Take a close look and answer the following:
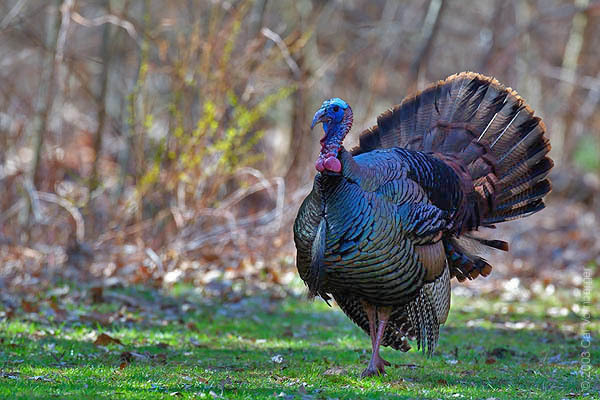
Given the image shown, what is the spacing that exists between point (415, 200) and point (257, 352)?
7.41 feet

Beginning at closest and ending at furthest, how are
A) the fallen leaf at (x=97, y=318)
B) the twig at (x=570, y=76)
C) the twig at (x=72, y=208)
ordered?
the fallen leaf at (x=97, y=318) < the twig at (x=72, y=208) < the twig at (x=570, y=76)

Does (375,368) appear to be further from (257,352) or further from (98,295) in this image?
(98,295)

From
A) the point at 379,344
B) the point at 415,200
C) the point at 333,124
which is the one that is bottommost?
the point at 379,344

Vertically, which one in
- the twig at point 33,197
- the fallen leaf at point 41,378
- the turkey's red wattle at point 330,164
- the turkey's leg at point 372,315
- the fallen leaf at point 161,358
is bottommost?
the fallen leaf at point 41,378

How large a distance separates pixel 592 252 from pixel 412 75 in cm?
463

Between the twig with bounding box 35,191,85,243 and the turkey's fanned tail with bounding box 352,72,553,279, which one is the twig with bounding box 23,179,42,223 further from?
the turkey's fanned tail with bounding box 352,72,553,279

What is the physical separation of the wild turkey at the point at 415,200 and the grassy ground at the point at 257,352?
603mm

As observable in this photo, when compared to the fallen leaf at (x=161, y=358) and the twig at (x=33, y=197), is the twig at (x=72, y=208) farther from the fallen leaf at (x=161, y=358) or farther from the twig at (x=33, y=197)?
the fallen leaf at (x=161, y=358)

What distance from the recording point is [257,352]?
724 cm

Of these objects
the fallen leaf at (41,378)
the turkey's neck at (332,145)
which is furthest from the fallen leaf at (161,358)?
the turkey's neck at (332,145)

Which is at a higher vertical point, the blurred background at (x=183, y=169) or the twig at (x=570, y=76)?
the twig at (x=570, y=76)


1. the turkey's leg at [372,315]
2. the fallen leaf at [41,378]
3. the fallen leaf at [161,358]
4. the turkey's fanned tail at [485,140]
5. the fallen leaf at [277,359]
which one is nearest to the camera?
the fallen leaf at [41,378]

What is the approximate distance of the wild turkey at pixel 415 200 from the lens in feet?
18.8

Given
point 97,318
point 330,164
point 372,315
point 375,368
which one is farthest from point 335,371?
point 97,318
